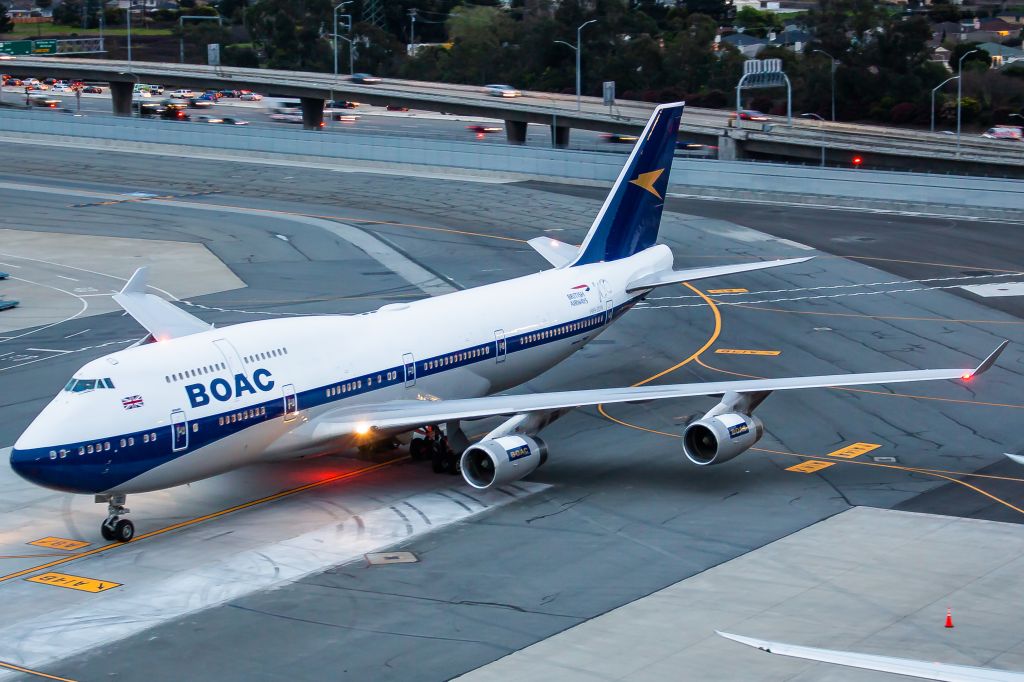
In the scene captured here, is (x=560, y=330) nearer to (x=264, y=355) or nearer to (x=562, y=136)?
(x=264, y=355)

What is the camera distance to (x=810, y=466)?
135 feet

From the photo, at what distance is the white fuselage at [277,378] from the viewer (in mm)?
33688

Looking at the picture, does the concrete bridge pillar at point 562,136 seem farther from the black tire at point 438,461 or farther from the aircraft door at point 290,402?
the aircraft door at point 290,402

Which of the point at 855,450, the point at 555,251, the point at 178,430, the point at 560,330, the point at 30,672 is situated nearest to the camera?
the point at 30,672

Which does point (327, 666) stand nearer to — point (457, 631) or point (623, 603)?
point (457, 631)

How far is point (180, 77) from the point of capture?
174 meters

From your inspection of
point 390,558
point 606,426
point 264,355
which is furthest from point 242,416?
point 606,426

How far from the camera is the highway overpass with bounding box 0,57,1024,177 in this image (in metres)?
129

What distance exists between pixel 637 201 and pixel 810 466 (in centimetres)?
1466

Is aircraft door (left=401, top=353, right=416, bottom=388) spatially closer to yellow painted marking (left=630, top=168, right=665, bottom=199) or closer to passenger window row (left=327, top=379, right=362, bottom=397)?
passenger window row (left=327, top=379, right=362, bottom=397)

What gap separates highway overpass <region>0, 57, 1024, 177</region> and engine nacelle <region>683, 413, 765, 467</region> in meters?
91.6

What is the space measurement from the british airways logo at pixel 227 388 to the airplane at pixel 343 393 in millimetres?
38

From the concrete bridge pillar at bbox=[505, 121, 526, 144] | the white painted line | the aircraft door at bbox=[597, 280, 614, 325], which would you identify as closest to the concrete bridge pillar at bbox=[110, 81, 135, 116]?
the concrete bridge pillar at bbox=[505, 121, 526, 144]

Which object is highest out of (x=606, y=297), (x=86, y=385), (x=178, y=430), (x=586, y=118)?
(x=586, y=118)
